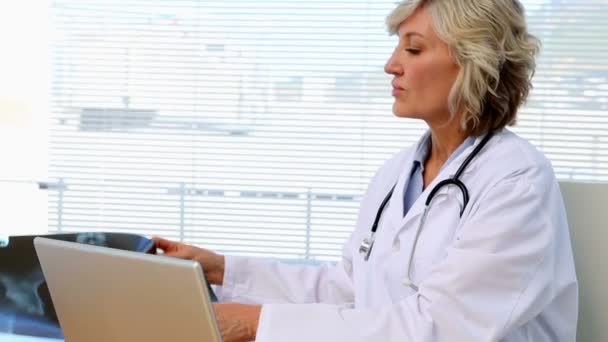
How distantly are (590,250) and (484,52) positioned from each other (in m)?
0.39

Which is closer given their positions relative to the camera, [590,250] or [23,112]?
[590,250]

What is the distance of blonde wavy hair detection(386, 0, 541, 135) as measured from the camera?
4.69 feet

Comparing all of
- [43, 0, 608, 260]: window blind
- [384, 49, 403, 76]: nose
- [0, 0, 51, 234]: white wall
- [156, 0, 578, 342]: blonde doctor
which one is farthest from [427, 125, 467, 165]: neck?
[0, 0, 51, 234]: white wall

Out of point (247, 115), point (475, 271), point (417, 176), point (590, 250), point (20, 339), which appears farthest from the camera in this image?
point (247, 115)

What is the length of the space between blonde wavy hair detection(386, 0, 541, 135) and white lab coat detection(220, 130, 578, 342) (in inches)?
2.1

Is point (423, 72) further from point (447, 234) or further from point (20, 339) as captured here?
point (20, 339)

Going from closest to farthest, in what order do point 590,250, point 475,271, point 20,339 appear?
point 475,271 < point 20,339 < point 590,250

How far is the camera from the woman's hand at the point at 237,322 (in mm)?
1241

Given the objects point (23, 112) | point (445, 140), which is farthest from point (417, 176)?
point (23, 112)

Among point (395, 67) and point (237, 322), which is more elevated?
point (395, 67)

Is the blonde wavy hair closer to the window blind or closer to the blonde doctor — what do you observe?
the blonde doctor

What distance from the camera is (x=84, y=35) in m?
3.07

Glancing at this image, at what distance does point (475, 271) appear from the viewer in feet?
4.04

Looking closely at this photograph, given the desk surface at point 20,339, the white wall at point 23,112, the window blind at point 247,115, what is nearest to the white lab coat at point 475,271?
the desk surface at point 20,339
